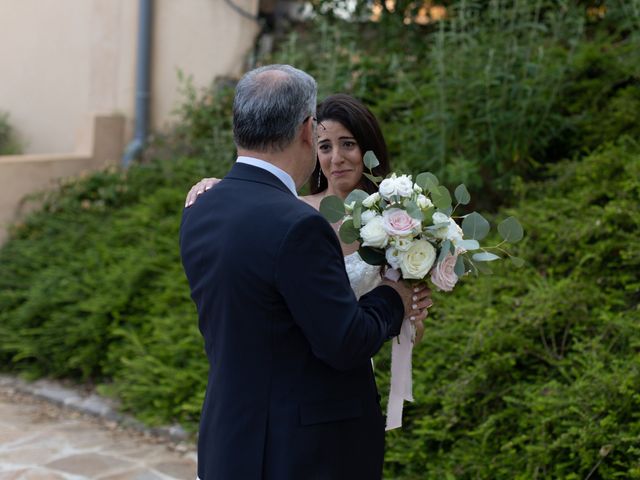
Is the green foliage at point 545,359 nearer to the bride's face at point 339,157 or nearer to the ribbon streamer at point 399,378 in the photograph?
the ribbon streamer at point 399,378

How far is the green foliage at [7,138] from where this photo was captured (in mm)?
10258

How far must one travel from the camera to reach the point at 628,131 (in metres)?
5.85

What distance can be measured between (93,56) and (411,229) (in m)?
7.61

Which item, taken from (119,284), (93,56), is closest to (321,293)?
(119,284)

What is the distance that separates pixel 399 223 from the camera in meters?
2.64

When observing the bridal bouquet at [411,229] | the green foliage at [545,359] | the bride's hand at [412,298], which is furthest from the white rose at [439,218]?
the green foliage at [545,359]

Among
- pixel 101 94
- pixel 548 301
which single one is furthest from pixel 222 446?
pixel 101 94

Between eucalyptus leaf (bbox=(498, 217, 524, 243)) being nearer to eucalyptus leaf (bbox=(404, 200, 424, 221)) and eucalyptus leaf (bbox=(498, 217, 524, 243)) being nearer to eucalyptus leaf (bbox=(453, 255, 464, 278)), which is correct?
eucalyptus leaf (bbox=(453, 255, 464, 278))

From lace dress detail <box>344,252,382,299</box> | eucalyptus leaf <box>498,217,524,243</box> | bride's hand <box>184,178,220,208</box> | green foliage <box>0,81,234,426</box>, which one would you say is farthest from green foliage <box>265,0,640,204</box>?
eucalyptus leaf <box>498,217,524,243</box>

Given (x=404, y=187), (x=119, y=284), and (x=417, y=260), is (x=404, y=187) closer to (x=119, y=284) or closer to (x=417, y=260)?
(x=417, y=260)

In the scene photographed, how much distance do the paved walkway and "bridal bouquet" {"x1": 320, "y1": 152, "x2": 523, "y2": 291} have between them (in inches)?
107

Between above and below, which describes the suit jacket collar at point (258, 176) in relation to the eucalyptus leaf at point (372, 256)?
above

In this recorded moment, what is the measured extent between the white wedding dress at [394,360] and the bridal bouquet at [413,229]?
1.16ft

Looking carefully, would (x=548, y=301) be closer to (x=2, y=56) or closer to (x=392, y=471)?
(x=392, y=471)
